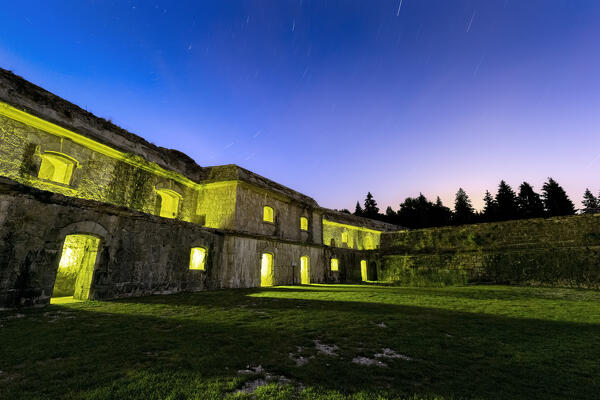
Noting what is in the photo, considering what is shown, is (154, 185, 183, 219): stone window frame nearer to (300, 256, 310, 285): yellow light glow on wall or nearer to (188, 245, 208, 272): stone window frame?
(188, 245, 208, 272): stone window frame

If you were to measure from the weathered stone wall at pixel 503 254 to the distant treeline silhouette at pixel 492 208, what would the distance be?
20.3 m

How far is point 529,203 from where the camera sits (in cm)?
3675

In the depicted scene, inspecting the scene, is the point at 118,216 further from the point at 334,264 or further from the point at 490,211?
the point at 490,211

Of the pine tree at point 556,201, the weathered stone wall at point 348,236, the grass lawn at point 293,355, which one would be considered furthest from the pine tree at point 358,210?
the grass lawn at point 293,355

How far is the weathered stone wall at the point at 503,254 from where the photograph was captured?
1396 centimetres

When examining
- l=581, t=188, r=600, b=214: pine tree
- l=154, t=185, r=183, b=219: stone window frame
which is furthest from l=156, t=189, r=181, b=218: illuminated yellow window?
l=581, t=188, r=600, b=214: pine tree

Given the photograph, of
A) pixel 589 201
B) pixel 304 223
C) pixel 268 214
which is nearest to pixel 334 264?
pixel 304 223

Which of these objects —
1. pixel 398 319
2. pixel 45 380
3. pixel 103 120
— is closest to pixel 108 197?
pixel 103 120

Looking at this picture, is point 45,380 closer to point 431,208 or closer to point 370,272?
point 370,272

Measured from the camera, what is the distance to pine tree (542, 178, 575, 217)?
33.8m

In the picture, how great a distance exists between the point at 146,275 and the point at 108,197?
4.66 m

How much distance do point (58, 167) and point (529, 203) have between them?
51196 mm

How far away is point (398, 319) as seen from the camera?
5949mm

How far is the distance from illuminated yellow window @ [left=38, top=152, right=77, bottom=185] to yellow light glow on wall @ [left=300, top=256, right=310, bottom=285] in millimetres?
13405
